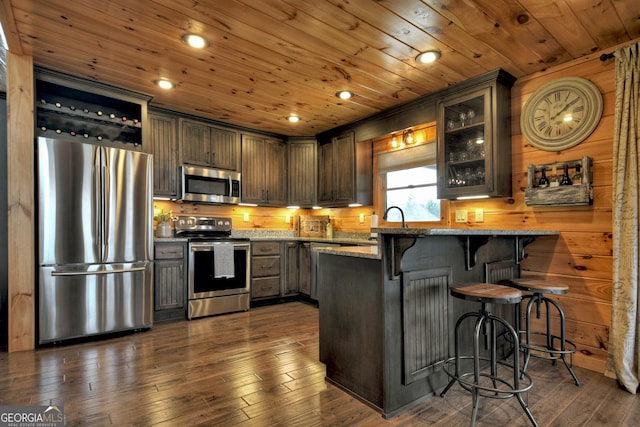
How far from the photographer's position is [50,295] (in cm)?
286

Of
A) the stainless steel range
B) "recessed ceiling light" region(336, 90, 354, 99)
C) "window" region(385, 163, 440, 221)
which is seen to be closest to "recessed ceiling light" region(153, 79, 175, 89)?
the stainless steel range

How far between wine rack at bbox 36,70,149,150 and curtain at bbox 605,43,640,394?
412 centimetres

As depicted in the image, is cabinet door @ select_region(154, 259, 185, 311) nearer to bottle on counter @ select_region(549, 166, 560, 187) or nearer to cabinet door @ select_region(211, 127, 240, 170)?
cabinet door @ select_region(211, 127, 240, 170)

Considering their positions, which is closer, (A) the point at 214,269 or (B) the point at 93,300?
(B) the point at 93,300

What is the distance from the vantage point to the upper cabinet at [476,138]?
9.39 feet

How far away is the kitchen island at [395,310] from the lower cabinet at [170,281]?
6.87 feet

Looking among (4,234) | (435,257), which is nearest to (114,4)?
(4,234)

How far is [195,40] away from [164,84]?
98cm

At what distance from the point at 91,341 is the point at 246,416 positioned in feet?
6.84

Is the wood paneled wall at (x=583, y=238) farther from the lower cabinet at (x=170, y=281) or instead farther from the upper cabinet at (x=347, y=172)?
the lower cabinet at (x=170, y=281)

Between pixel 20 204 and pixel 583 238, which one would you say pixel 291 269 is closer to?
pixel 20 204

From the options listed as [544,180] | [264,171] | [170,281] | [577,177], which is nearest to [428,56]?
[544,180]

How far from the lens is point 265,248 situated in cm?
438

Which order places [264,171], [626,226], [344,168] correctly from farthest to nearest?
[264,171] → [344,168] → [626,226]
